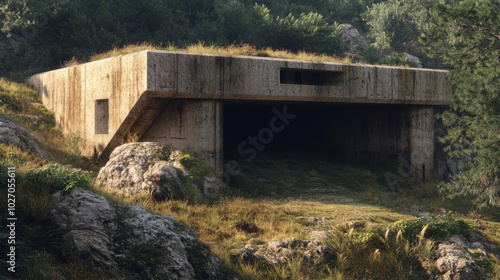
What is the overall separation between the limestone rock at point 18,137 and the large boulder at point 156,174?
2.79 m

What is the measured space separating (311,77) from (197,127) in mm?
4871

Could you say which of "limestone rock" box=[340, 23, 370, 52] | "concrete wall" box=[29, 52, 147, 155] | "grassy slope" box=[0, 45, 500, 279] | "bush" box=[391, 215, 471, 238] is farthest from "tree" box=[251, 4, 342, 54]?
"bush" box=[391, 215, 471, 238]

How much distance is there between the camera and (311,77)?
1723 centimetres

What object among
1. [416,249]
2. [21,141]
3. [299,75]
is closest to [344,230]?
[416,249]

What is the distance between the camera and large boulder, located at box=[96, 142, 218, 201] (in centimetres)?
1162

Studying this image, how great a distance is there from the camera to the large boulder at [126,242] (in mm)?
7387

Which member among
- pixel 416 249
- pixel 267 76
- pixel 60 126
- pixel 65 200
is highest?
pixel 267 76

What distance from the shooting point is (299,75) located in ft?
56.5

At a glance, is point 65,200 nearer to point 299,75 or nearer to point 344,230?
point 344,230

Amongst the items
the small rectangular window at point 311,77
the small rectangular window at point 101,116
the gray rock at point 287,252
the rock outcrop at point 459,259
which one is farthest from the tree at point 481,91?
the small rectangular window at point 101,116

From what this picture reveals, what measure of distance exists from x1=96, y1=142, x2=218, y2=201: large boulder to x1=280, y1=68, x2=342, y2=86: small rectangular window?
514cm

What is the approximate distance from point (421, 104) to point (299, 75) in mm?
4348

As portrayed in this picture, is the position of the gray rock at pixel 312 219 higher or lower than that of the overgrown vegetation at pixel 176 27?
lower

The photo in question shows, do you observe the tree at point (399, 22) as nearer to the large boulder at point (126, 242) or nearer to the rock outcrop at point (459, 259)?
the rock outcrop at point (459, 259)
